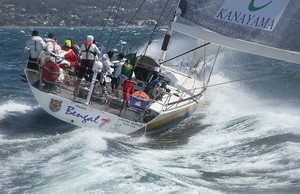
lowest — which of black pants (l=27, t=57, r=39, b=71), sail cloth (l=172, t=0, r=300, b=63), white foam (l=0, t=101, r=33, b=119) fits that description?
white foam (l=0, t=101, r=33, b=119)

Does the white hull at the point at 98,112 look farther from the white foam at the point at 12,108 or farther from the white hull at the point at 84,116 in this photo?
the white foam at the point at 12,108

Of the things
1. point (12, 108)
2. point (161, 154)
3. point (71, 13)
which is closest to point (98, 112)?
point (161, 154)

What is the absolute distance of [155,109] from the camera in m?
11.6

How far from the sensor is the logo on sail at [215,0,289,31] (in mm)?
11328

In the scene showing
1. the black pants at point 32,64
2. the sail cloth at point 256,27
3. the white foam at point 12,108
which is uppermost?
the sail cloth at point 256,27

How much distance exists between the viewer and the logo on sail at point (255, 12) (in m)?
11.3

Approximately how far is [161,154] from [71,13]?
108m

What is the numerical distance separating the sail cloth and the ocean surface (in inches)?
71.6

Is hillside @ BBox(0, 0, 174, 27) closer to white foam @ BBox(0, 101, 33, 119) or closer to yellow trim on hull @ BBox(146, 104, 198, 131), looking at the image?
white foam @ BBox(0, 101, 33, 119)

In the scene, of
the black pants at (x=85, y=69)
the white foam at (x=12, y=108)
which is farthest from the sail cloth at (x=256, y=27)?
the white foam at (x=12, y=108)

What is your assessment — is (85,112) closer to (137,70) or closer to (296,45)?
(137,70)

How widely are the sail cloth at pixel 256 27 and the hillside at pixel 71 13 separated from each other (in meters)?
85.6

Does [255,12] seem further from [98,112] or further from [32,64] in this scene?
[32,64]

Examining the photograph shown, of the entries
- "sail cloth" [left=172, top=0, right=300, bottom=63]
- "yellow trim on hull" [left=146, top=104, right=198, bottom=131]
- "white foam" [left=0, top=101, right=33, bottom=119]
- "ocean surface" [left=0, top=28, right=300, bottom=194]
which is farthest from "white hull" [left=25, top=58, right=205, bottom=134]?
"sail cloth" [left=172, top=0, right=300, bottom=63]
